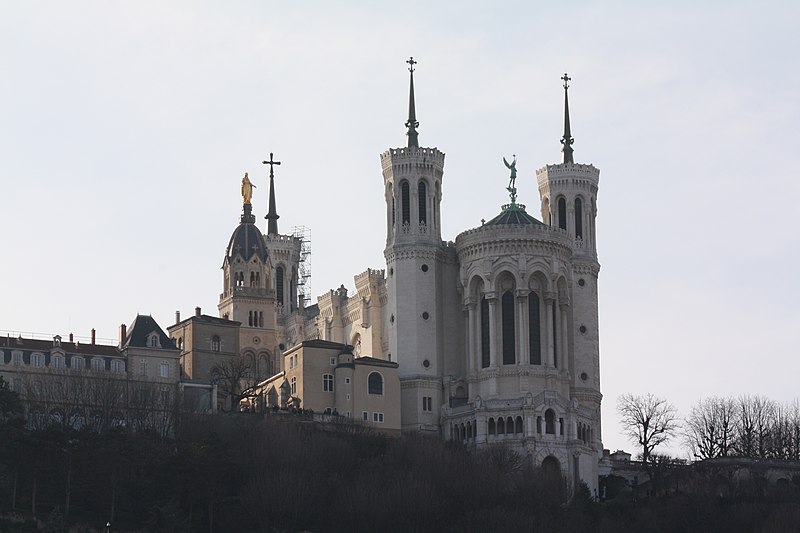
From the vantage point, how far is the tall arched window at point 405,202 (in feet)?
464

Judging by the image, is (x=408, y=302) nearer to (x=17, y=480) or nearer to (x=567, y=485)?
(x=567, y=485)

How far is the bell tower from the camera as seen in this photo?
5448 inches

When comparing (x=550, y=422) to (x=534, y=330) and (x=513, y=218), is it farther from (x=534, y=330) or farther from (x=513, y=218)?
(x=513, y=218)

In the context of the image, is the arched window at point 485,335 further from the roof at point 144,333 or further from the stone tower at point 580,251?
the roof at point 144,333

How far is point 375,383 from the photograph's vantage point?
445ft

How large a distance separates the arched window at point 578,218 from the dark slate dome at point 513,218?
7724 mm

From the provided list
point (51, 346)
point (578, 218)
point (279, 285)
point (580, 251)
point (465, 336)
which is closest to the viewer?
point (51, 346)

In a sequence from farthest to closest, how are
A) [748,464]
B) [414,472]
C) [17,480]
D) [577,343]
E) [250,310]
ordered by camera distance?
[250,310] < [577,343] < [748,464] < [414,472] < [17,480]

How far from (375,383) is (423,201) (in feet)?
50.3

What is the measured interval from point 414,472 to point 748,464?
27780 mm

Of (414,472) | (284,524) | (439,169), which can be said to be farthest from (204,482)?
(439,169)

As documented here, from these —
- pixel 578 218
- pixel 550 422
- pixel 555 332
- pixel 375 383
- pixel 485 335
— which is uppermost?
pixel 578 218

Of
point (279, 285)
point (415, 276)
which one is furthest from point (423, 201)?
point (279, 285)

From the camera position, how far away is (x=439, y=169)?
143 m
